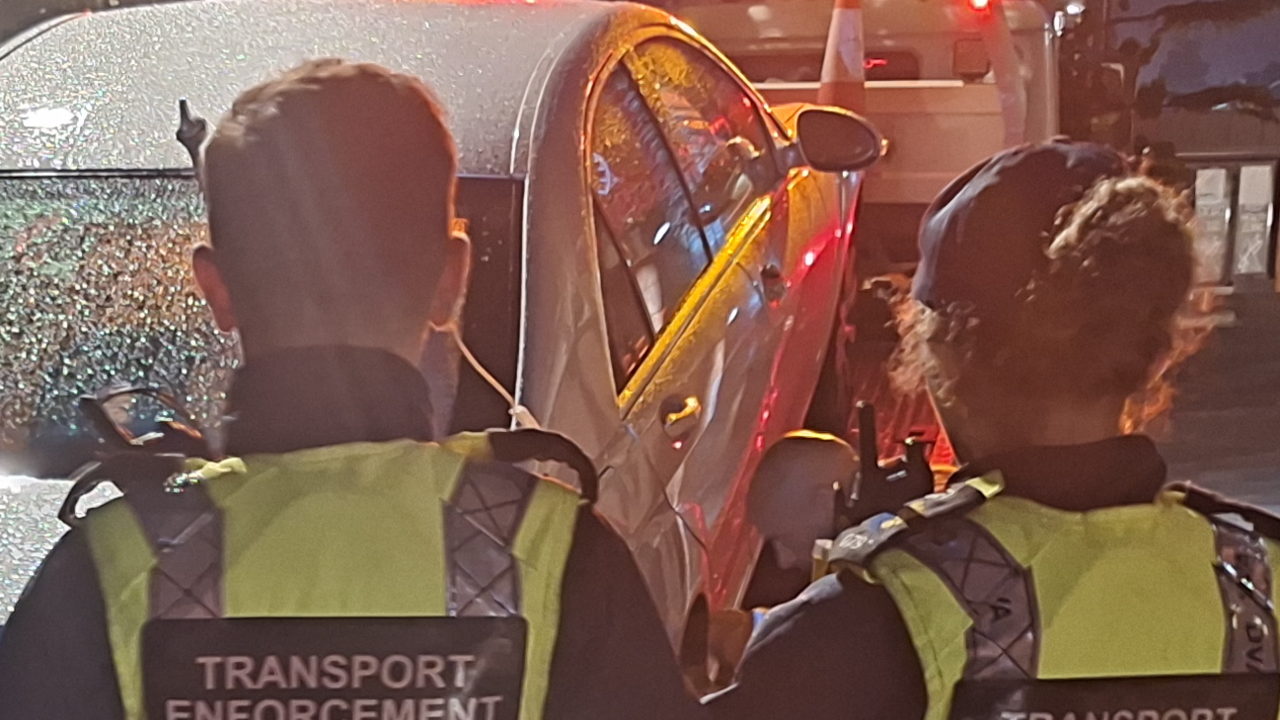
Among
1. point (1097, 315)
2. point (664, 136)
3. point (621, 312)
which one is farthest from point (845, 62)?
point (1097, 315)

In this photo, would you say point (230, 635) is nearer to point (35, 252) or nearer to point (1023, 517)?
point (35, 252)

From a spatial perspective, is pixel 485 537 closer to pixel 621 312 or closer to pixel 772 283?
pixel 621 312

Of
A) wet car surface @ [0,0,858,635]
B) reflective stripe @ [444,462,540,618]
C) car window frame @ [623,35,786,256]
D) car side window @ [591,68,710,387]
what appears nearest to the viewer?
reflective stripe @ [444,462,540,618]

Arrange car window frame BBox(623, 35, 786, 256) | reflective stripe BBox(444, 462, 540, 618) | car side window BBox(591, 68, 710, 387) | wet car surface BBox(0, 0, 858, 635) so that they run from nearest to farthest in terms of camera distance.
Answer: reflective stripe BBox(444, 462, 540, 618)
wet car surface BBox(0, 0, 858, 635)
car side window BBox(591, 68, 710, 387)
car window frame BBox(623, 35, 786, 256)

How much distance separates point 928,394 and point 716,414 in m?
0.27

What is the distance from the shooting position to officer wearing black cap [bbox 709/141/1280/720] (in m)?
1.13

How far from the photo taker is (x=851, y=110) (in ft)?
5.73

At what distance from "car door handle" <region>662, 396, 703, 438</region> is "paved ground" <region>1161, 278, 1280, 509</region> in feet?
1.50

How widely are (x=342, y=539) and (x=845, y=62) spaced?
92 cm

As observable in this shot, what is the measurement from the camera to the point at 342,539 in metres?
1.13

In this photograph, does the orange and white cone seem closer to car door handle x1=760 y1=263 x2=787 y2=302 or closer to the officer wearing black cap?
car door handle x1=760 y1=263 x2=787 y2=302

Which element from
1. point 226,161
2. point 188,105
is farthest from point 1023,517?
point 188,105

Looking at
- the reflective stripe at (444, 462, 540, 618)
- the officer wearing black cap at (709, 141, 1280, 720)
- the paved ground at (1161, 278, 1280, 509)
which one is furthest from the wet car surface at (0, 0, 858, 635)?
the paved ground at (1161, 278, 1280, 509)

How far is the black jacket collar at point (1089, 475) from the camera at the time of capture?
1.14 m
